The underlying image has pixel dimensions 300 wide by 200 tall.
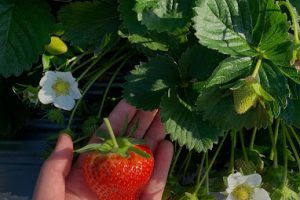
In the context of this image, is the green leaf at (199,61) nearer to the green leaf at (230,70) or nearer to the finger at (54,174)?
the green leaf at (230,70)

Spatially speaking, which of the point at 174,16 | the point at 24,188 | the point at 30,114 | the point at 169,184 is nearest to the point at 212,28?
the point at 174,16

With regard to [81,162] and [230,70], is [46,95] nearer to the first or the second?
[81,162]

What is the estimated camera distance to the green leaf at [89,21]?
102 cm

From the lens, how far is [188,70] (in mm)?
961

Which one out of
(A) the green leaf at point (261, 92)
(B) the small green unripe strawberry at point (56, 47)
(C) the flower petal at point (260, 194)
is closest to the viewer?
(A) the green leaf at point (261, 92)

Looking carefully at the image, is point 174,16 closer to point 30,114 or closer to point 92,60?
point 92,60

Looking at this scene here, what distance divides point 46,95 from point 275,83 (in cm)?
36

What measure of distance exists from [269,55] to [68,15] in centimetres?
35

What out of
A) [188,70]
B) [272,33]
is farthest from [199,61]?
[272,33]

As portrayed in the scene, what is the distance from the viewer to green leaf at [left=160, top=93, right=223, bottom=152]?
3.04 feet

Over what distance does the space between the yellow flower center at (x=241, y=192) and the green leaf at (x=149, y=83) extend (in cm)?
18

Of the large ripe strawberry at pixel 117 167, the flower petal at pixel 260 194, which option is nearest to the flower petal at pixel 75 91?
the large ripe strawberry at pixel 117 167

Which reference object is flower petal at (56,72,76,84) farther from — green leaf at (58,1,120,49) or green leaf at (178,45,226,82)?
green leaf at (178,45,226,82)

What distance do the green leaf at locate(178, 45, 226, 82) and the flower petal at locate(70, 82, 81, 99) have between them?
0.18 meters
